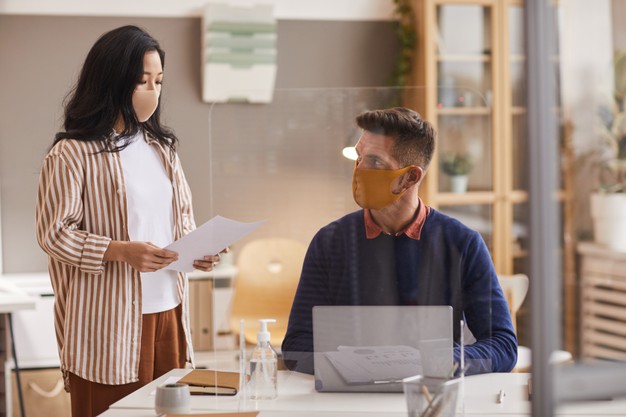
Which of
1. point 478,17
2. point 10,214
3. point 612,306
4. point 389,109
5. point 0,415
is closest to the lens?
point 612,306

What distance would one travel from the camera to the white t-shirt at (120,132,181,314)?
2148 millimetres

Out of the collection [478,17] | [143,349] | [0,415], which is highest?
[478,17]

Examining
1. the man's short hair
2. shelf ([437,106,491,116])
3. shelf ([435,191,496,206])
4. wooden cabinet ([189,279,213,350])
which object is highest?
shelf ([437,106,491,116])

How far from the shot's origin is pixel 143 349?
7.06 ft

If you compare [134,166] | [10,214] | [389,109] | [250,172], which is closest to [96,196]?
[134,166]

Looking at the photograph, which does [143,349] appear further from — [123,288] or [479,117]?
[479,117]

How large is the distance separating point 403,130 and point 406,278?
288 mm

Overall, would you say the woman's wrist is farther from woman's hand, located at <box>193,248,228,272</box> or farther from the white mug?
the white mug

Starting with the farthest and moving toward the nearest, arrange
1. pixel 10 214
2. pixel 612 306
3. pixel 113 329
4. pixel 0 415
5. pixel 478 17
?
pixel 478 17, pixel 10 214, pixel 0 415, pixel 113 329, pixel 612 306

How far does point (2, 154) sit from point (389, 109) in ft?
9.07

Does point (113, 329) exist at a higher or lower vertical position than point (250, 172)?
lower

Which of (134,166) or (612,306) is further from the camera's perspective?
(134,166)

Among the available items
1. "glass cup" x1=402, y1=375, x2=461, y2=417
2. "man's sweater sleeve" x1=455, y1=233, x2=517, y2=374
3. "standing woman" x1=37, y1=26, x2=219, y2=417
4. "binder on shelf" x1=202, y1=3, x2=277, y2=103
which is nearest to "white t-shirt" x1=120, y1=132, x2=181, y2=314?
"standing woman" x1=37, y1=26, x2=219, y2=417

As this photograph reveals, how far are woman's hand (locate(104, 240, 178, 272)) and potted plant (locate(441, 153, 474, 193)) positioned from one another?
693mm
